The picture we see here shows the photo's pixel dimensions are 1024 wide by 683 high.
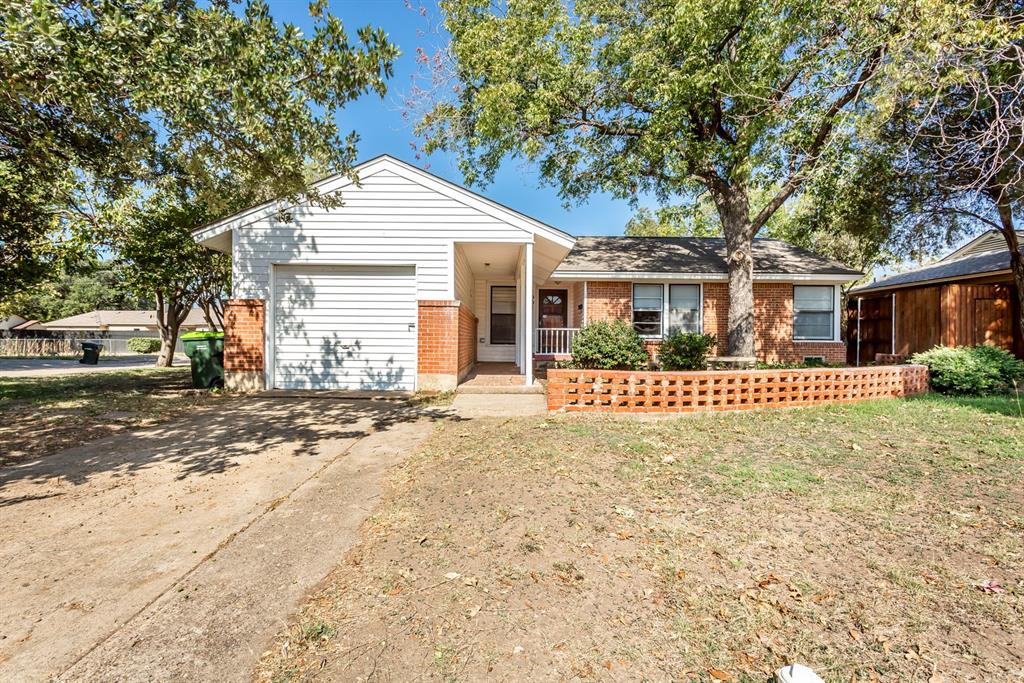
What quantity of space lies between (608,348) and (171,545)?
6.70 metres

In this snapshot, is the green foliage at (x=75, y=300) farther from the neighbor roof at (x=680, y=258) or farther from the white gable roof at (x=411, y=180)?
the neighbor roof at (x=680, y=258)

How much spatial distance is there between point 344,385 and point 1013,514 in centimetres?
933

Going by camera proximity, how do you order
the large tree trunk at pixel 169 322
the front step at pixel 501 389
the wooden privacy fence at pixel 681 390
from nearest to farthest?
the wooden privacy fence at pixel 681 390, the front step at pixel 501 389, the large tree trunk at pixel 169 322

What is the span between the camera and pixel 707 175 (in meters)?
10.2

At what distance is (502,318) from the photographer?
15.0m

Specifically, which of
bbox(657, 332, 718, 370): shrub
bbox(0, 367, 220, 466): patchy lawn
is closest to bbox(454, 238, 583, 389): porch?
bbox(657, 332, 718, 370): shrub

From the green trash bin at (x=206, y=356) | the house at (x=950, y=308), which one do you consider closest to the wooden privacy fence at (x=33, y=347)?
the green trash bin at (x=206, y=356)

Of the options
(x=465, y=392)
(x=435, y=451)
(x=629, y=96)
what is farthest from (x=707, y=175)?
(x=435, y=451)

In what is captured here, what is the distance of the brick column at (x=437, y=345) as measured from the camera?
28.8ft

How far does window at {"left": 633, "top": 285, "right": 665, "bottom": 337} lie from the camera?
41.9ft

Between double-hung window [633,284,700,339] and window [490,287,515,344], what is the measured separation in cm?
423

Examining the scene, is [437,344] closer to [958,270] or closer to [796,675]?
[796,675]

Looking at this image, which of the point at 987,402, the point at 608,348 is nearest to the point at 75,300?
the point at 608,348

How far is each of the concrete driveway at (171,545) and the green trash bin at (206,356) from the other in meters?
3.92
